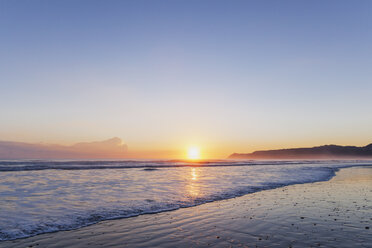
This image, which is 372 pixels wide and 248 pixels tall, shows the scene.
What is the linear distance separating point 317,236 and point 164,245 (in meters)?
5.85

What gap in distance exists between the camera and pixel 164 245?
8.30m

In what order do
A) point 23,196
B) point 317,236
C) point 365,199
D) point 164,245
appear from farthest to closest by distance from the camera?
point 23,196, point 365,199, point 317,236, point 164,245

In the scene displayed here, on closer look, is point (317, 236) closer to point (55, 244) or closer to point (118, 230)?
point (118, 230)

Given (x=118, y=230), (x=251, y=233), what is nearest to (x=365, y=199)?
(x=251, y=233)

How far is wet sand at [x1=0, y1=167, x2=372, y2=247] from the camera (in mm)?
8539

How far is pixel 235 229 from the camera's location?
33.0 ft

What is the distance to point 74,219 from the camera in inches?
472

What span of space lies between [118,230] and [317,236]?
814cm

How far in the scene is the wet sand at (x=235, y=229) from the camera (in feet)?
28.0

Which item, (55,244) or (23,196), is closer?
(55,244)

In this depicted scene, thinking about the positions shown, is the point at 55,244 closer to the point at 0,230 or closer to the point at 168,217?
the point at 0,230

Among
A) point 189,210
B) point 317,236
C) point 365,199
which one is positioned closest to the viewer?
point 317,236

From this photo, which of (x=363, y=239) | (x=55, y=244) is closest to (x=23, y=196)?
(x=55, y=244)

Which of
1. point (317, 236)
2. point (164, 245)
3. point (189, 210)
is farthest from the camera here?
point (189, 210)
